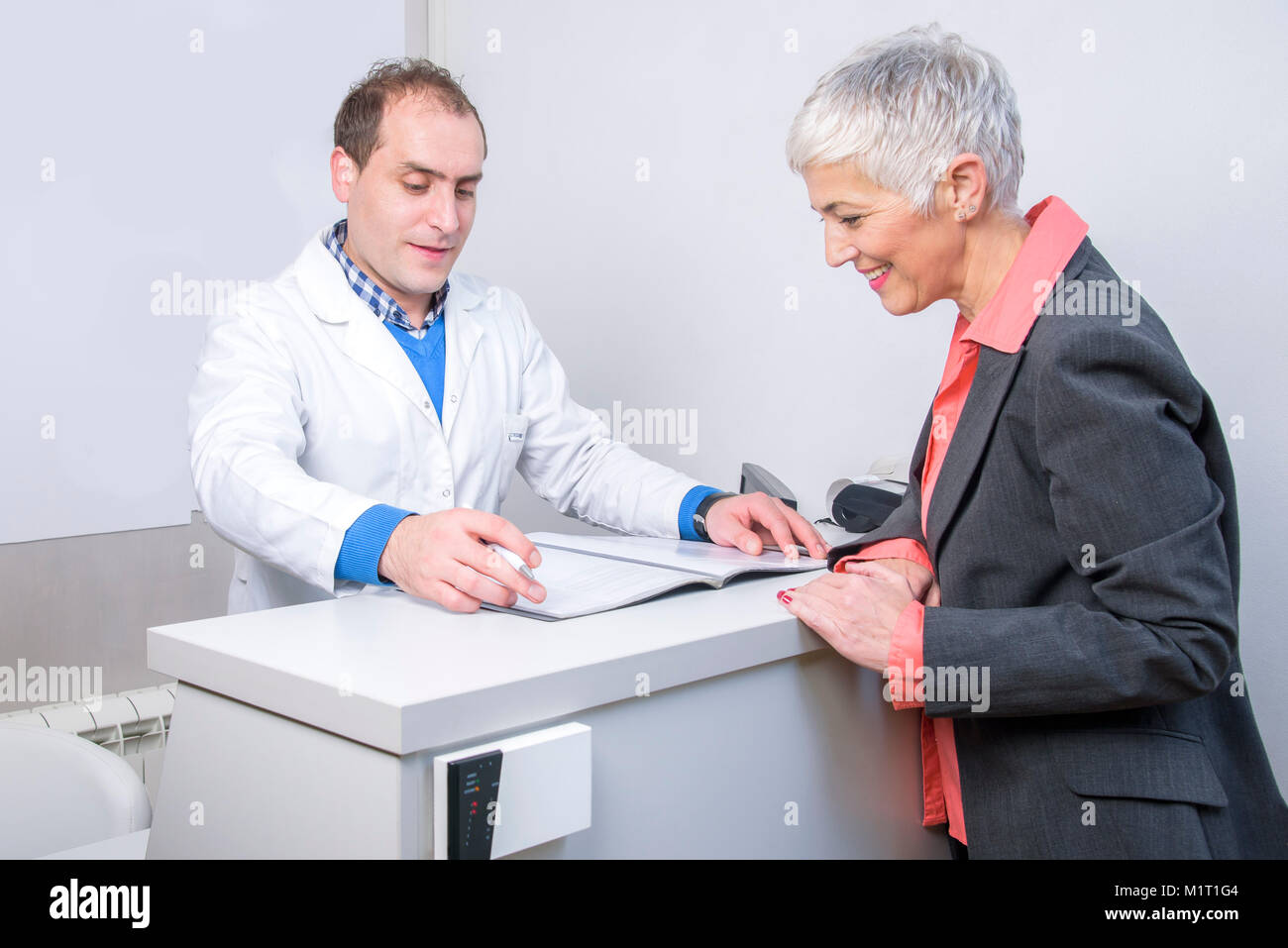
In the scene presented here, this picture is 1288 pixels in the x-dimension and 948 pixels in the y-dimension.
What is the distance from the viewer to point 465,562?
0.98 meters

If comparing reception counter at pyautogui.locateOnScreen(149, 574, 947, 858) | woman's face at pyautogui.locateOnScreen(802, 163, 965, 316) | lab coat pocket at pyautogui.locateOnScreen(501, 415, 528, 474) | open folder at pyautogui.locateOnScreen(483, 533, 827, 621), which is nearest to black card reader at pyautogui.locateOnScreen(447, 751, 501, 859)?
reception counter at pyautogui.locateOnScreen(149, 574, 947, 858)

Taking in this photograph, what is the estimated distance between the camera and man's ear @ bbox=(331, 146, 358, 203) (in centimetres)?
158

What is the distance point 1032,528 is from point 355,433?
37.4 inches

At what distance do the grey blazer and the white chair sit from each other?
0.95 metres

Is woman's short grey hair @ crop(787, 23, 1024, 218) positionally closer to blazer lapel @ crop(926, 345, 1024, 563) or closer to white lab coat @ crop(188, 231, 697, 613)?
blazer lapel @ crop(926, 345, 1024, 563)

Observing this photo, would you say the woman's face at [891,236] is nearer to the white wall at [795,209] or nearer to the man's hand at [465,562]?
the man's hand at [465,562]

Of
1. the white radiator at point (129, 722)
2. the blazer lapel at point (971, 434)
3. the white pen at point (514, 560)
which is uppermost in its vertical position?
the blazer lapel at point (971, 434)

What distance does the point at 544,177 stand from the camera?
→ 7.75 ft

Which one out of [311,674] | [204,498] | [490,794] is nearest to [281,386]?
[204,498]

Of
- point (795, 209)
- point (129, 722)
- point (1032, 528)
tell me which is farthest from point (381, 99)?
point (129, 722)

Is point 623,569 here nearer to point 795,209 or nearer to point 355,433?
point 355,433

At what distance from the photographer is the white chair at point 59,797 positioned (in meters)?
1.21

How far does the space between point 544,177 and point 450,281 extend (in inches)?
28.3

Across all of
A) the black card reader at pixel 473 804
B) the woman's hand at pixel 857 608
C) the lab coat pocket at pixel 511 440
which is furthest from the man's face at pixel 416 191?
the black card reader at pixel 473 804
